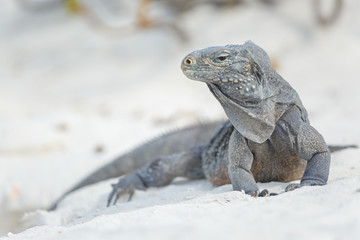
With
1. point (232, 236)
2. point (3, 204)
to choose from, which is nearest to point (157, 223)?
point (232, 236)

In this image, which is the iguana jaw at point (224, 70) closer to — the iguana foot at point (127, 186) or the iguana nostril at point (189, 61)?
the iguana nostril at point (189, 61)

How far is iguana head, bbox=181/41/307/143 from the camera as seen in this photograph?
3107 mm

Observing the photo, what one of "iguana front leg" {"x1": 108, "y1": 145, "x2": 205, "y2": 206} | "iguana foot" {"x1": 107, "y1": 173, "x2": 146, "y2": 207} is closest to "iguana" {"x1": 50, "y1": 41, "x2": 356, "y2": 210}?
"iguana front leg" {"x1": 108, "y1": 145, "x2": 205, "y2": 206}

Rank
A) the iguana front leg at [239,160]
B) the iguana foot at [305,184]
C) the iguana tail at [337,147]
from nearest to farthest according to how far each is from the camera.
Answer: the iguana foot at [305,184] < the iguana front leg at [239,160] < the iguana tail at [337,147]

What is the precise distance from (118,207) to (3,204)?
213 cm

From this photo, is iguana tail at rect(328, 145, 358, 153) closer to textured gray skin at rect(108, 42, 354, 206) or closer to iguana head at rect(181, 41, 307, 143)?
textured gray skin at rect(108, 42, 354, 206)

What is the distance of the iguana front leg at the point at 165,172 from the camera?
4.47 meters

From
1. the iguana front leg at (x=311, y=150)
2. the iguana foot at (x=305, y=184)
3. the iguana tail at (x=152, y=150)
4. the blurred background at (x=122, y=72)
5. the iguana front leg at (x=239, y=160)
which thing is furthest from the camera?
the blurred background at (x=122, y=72)

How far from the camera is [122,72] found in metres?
10.9

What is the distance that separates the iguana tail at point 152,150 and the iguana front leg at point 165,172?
80cm

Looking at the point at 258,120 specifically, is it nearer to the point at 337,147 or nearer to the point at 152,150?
the point at 337,147

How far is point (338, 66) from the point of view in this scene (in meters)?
8.72

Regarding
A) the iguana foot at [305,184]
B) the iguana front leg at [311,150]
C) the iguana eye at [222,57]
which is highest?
the iguana eye at [222,57]

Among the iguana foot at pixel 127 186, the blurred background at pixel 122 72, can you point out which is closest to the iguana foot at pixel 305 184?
the iguana foot at pixel 127 186
